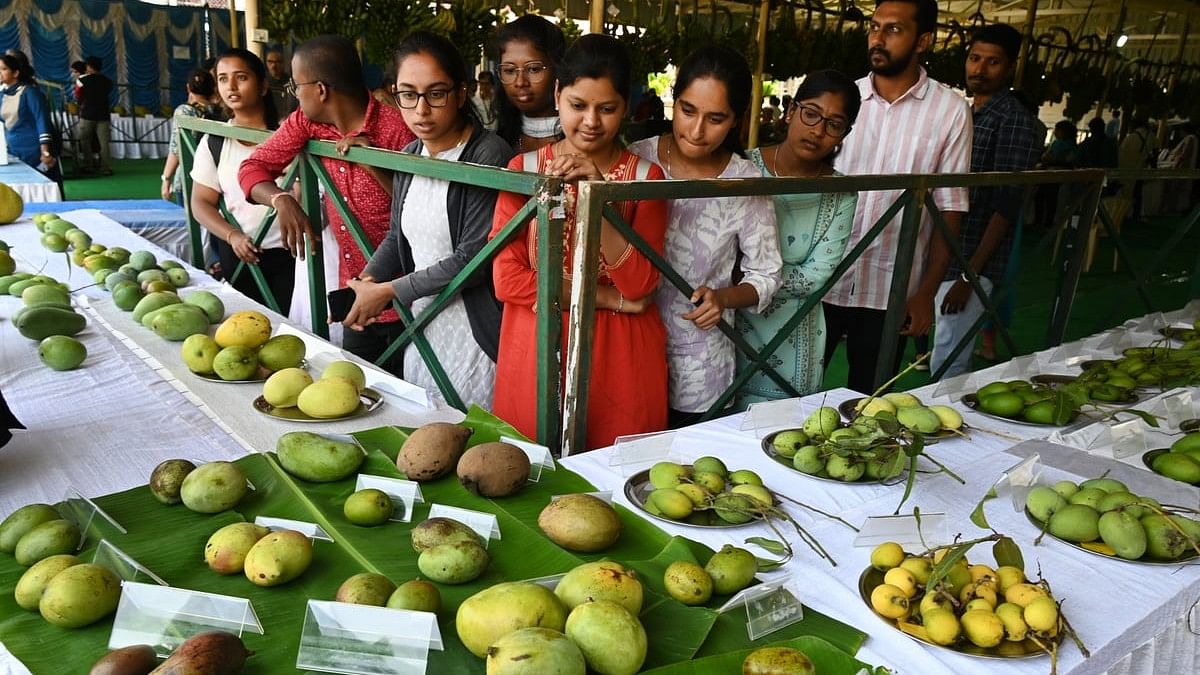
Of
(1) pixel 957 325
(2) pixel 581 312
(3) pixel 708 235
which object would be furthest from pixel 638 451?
(1) pixel 957 325

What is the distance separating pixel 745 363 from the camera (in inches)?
97.4

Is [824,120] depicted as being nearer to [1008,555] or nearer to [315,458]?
[1008,555]

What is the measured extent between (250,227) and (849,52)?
6493 millimetres

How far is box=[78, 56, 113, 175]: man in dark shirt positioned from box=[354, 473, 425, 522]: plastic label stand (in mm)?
13032

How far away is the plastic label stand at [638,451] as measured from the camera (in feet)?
5.30

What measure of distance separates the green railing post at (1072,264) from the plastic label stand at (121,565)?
3.23 m

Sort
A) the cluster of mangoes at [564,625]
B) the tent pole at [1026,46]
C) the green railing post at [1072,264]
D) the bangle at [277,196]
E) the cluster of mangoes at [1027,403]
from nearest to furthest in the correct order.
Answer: the cluster of mangoes at [564,625] < the cluster of mangoes at [1027,403] < the bangle at [277,196] < the green railing post at [1072,264] < the tent pole at [1026,46]

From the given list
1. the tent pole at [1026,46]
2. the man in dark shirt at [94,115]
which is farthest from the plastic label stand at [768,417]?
the man in dark shirt at [94,115]

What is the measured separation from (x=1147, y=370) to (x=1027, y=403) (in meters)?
0.66

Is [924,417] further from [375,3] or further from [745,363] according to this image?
[375,3]

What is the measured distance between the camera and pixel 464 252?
2203 mm

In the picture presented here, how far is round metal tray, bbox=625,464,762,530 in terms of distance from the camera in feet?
4.66

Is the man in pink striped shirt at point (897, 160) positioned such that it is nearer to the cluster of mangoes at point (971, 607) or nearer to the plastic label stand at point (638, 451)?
the plastic label stand at point (638, 451)

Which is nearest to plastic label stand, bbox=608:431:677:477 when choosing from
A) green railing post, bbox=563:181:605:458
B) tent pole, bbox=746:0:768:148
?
green railing post, bbox=563:181:605:458
